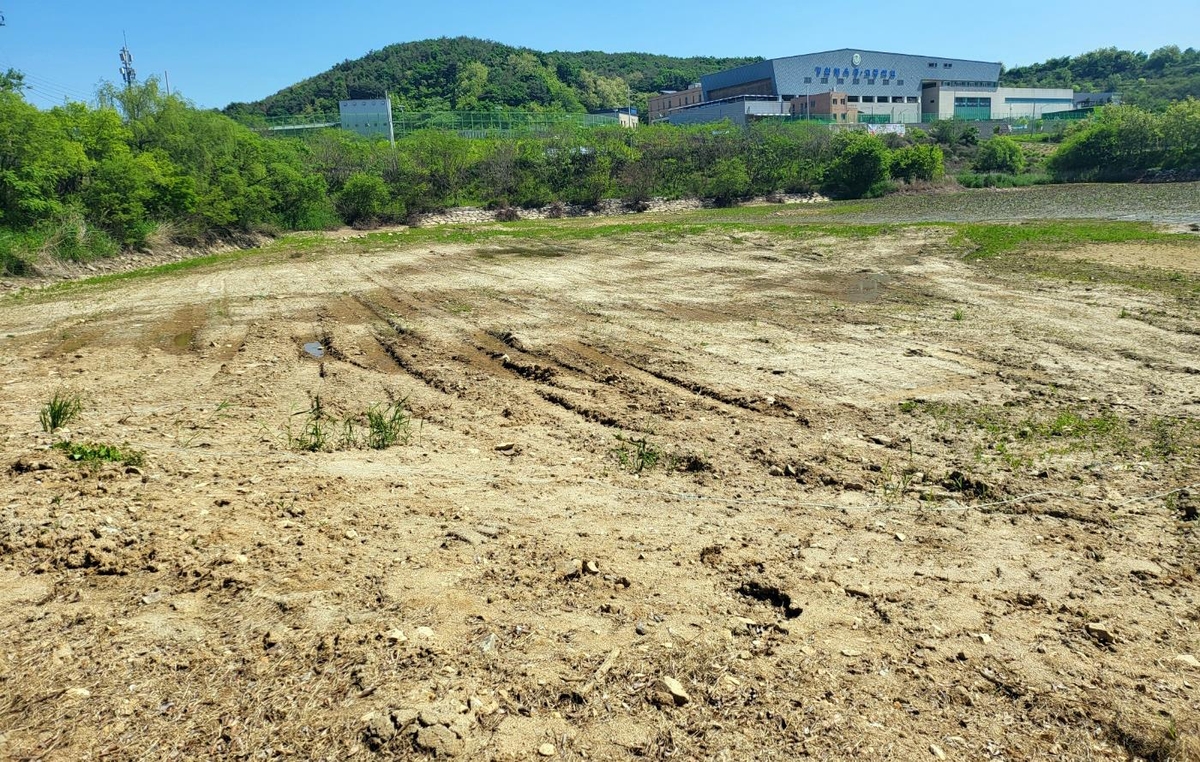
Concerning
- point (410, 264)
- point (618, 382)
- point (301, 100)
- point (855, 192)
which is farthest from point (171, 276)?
point (301, 100)

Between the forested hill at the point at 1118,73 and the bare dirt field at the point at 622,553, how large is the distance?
506 feet

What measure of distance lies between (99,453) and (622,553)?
4723 millimetres

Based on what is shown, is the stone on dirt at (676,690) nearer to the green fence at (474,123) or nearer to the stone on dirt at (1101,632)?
the stone on dirt at (1101,632)

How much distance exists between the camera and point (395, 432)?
784 centimetres

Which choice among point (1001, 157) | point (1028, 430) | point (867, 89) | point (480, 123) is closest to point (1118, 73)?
point (867, 89)

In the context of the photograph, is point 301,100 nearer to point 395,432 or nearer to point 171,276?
point 171,276

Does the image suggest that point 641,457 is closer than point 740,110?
Yes

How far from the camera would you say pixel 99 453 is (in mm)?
6688

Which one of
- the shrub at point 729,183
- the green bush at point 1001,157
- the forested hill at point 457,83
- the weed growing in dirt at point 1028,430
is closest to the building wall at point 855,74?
the green bush at point 1001,157

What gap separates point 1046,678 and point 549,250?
25774 mm

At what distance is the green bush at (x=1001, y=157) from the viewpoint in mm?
71619

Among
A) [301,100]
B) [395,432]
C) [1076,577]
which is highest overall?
[301,100]

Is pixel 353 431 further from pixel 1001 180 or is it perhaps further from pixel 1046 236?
pixel 1001 180

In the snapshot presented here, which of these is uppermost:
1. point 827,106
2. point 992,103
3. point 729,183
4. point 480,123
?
point 992,103
